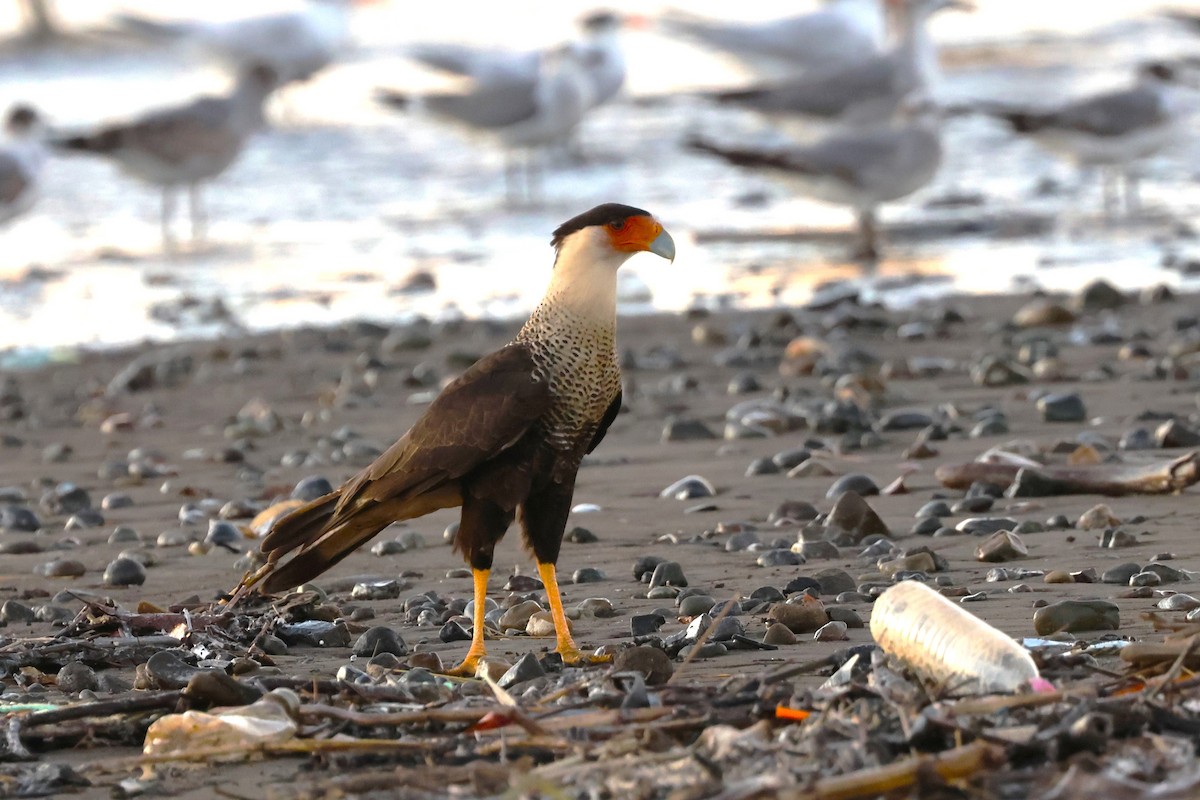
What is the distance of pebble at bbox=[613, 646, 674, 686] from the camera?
3.58 metres

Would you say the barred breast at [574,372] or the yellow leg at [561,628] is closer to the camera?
the yellow leg at [561,628]

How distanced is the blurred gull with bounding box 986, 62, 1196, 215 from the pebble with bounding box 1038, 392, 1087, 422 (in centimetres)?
748

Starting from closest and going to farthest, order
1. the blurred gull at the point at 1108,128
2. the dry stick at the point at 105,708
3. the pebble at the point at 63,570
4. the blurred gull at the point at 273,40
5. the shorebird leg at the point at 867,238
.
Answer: the dry stick at the point at 105,708
the pebble at the point at 63,570
the shorebird leg at the point at 867,238
the blurred gull at the point at 1108,128
the blurred gull at the point at 273,40

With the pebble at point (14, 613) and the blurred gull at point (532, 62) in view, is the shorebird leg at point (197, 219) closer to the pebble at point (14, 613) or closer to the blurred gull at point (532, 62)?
the blurred gull at point (532, 62)

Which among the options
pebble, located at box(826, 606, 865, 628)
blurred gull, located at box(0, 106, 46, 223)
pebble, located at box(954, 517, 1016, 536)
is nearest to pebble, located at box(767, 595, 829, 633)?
pebble, located at box(826, 606, 865, 628)

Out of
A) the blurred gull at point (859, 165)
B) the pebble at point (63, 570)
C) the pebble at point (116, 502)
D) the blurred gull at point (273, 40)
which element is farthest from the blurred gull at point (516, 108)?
the pebble at point (63, 570)

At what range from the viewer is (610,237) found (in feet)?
14.1

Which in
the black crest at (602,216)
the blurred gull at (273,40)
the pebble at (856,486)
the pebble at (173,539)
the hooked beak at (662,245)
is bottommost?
the pebble at (173,539)

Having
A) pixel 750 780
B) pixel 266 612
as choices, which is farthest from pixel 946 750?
pixel 266 612

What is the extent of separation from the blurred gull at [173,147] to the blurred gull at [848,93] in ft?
13.6

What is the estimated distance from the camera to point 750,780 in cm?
271

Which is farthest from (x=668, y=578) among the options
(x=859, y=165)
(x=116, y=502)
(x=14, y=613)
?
(x=859, y=165)

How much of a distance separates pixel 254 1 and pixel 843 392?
22.0m

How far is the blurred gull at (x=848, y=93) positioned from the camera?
14.4 meters
